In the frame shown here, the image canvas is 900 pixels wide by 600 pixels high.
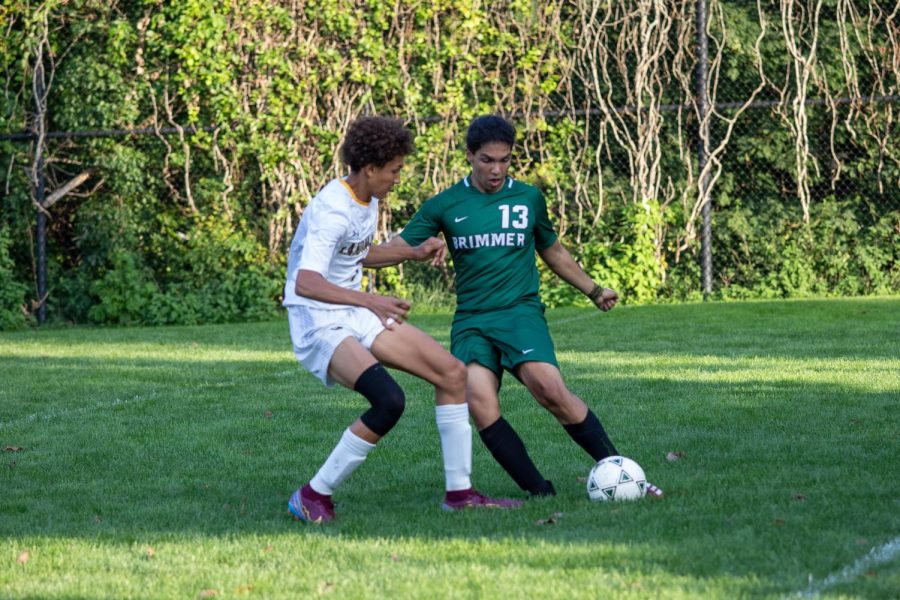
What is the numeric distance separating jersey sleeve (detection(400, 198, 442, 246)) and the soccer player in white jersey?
1.58ft

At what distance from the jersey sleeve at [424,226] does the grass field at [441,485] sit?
1.12 metres

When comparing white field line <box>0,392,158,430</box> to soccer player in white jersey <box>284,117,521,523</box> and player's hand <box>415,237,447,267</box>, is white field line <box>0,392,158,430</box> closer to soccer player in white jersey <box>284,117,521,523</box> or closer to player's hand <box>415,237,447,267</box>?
soccer player in white jersey <box>284,117,521,523</box>

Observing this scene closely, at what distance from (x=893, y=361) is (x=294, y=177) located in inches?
344

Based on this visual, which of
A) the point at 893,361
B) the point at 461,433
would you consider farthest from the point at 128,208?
the point at 461,433

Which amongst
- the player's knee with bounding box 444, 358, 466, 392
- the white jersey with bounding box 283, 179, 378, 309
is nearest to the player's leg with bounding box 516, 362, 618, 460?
the player's knee with bounding box 444, 358, 466, 392

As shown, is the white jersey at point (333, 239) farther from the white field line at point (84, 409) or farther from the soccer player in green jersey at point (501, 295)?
the white field line at point (84, 409)

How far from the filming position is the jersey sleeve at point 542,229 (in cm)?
598

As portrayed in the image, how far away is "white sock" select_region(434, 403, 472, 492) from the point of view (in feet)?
17.9

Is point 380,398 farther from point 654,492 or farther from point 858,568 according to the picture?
point 858,568

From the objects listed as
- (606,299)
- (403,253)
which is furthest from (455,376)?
(606,299)

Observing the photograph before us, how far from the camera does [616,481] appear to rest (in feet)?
17.9

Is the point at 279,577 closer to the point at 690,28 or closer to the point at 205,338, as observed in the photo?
the point at 205,338

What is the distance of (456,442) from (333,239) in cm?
97

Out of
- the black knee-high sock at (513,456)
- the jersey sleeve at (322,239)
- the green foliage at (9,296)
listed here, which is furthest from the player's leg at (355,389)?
the green foliage at (9,296)
